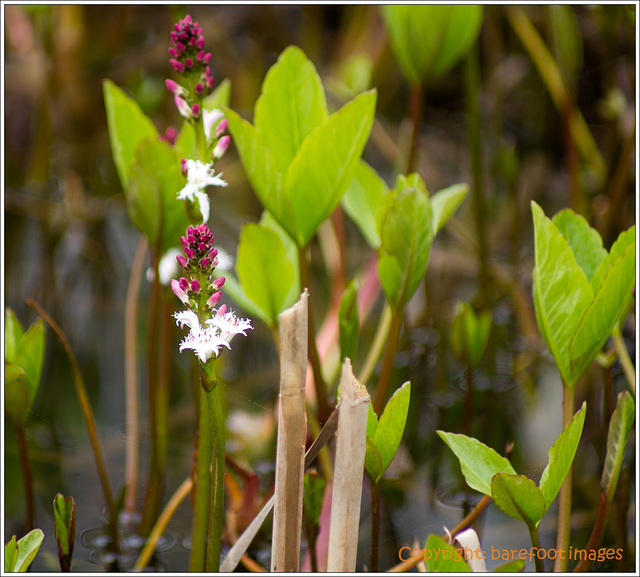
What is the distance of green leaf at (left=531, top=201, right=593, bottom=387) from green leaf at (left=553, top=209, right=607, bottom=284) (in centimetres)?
7

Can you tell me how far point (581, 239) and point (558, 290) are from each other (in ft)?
0.28

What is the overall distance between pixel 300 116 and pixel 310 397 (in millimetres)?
384

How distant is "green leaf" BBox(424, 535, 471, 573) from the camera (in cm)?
51

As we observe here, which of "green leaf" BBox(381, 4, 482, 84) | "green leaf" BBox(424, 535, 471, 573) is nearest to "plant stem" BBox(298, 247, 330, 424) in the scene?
"green leaf" BBox(424, 535, 471, 573)

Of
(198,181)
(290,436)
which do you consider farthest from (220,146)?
(290,436)

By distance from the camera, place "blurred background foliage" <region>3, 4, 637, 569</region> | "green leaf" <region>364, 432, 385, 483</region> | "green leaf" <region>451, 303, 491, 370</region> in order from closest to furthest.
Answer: "green leaf" <region>364, 432, 385, 483</region>
"green leaf" <region>451, 303, 491, 370</region>
"blurred background foliage" <region>3, 4, 637, 569</region>

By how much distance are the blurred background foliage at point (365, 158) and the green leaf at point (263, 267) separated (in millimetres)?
302

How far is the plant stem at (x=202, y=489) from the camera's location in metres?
0.58

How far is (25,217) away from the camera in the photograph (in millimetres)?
1577

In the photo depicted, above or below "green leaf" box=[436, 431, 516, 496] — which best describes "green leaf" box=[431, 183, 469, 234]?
above

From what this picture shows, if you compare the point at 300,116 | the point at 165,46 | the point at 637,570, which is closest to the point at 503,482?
the point at 637,570

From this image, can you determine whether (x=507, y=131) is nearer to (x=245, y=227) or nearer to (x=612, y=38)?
(x=612, y=38)

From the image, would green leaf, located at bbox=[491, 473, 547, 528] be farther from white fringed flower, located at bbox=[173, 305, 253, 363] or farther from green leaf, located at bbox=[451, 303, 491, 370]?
green leaf, located at bbox=[451, 303, 491, 370]

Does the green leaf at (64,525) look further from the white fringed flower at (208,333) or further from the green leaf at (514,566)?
the green leaf at (514,566)
